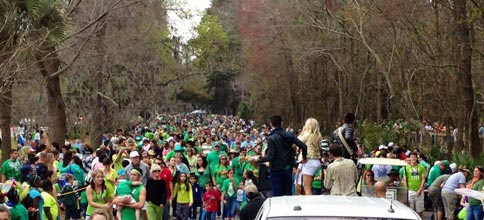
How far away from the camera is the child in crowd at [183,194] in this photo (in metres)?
17.5

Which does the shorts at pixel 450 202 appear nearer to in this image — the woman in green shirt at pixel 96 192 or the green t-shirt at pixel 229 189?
the green t-shirt at pixel 229 189

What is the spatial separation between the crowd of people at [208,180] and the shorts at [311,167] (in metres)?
0.01

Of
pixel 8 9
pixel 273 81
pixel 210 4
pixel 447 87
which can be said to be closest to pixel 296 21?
pixel 447 87

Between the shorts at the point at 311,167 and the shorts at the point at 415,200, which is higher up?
the shorts at the point at 311,167

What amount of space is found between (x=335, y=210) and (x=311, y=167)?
6.69m

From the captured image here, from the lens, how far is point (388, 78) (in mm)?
32312

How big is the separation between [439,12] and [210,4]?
8487 cm

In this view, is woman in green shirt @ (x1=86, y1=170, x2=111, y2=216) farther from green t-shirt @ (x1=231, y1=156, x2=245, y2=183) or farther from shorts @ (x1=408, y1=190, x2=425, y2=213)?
shorts @ (x1=408, y1=190, x2=425, y2=213)

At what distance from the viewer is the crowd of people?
39.2 ft

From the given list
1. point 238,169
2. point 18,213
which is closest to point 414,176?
point 238,169

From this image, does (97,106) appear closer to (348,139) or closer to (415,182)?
(415,182)

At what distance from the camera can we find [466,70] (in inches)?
958

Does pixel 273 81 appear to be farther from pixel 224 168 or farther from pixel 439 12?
pixel 224 168

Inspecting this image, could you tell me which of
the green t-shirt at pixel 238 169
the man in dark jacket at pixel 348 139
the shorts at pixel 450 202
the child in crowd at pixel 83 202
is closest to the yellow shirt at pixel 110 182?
the child in crowd at pixel 83 202
